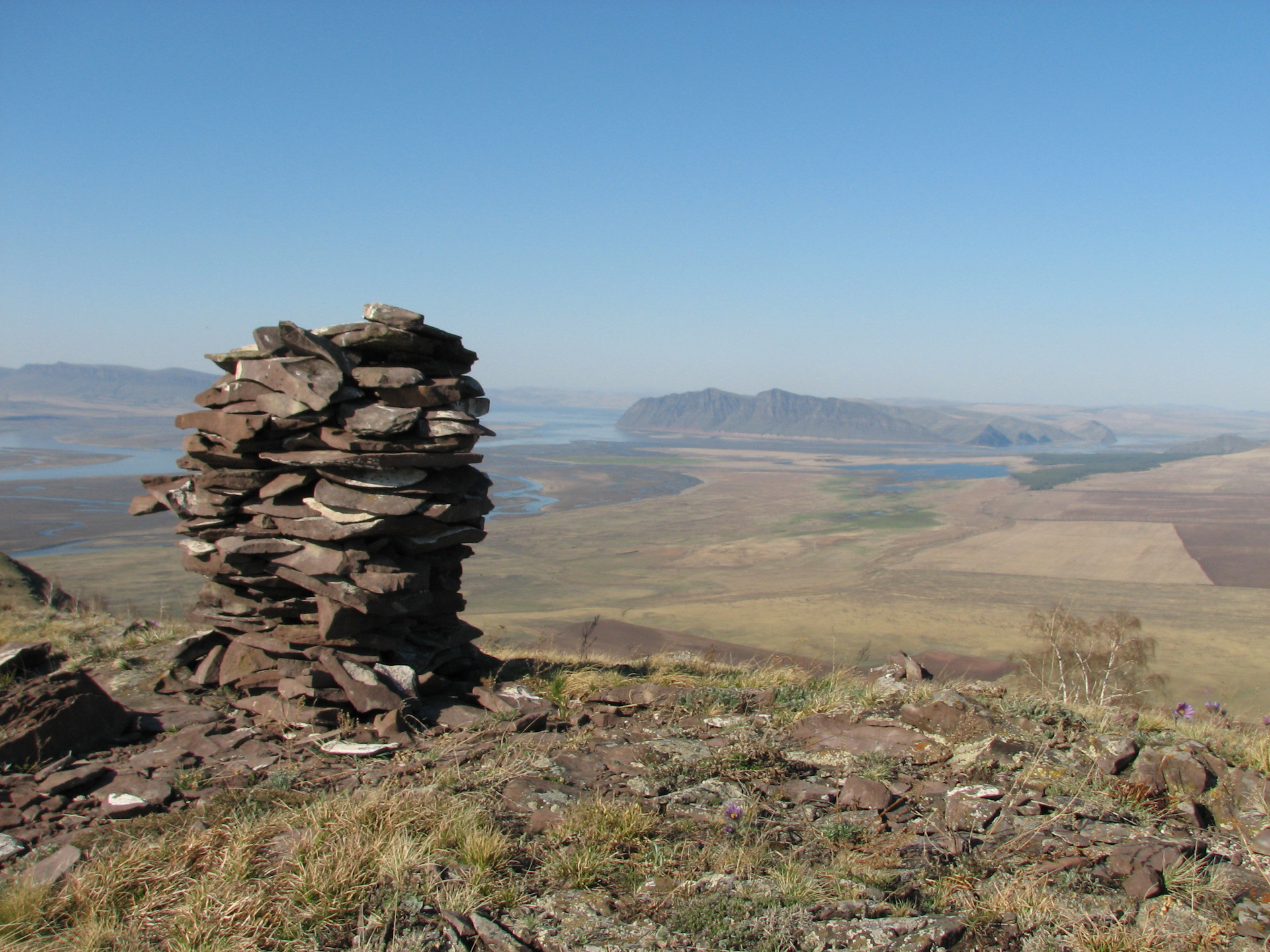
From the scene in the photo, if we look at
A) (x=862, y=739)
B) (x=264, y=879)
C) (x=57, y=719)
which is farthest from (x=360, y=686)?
(x=862, y=739)

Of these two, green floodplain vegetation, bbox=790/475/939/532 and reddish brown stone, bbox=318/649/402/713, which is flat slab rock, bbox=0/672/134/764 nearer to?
reddish brown stone, bbox=318/649/402/713

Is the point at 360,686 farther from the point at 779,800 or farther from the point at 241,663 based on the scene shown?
the point at 779,800

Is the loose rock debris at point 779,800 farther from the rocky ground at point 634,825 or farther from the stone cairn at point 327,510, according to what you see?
the stone cairn at point 327,510

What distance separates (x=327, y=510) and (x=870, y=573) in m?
45.9

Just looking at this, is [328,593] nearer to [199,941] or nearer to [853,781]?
[199,941]

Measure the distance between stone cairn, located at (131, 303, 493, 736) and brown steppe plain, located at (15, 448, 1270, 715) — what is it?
148 inches

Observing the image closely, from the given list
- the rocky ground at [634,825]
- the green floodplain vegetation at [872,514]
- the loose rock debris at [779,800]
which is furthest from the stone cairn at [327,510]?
the green floodplain vegetation at [872,514]

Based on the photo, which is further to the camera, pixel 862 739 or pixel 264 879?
pixel 862 739

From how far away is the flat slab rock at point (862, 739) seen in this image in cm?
603

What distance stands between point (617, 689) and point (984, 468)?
142 metres

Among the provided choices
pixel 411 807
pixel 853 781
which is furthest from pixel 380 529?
pixel 853 781

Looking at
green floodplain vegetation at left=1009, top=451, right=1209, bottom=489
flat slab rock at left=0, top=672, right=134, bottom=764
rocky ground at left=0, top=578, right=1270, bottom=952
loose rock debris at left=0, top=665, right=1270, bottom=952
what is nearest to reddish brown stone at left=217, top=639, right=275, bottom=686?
rocky ground at left=0, top=578, right=1270, bottom=952

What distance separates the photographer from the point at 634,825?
14.9ft

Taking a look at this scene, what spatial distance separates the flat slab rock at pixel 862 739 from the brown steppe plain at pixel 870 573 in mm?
5410
